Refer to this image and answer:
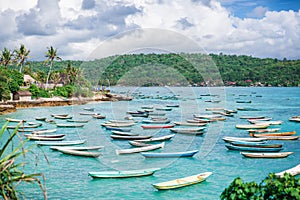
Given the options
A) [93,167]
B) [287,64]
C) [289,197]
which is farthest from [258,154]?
[287,64]

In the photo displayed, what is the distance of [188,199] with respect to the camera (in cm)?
1141

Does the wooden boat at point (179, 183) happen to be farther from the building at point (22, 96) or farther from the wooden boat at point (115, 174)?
the building at point (22, 96)

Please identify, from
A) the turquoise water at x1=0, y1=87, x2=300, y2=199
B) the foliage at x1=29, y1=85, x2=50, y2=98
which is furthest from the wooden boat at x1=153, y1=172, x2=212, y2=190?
the foliage at x1=29, y1=85, x2=50, y2=98

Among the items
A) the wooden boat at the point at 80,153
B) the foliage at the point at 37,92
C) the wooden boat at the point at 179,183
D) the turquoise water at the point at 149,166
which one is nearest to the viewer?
the wooden boat at the point at 179,183

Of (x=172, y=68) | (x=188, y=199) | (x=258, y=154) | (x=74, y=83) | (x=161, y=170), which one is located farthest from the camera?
(x=74, y=83)

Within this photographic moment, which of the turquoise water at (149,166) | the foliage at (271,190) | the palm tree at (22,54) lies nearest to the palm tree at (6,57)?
the palm tree at (22,54)

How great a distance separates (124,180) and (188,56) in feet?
26.4

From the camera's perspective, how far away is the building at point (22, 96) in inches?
1559

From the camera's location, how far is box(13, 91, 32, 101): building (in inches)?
1559

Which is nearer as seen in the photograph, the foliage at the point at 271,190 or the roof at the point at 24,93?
the foliage at the point at 271,190

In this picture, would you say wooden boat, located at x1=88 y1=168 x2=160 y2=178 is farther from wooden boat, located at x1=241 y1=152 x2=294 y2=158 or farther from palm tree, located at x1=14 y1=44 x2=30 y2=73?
palm tree, located at x1=14 y1=44 x2=30 y2=73

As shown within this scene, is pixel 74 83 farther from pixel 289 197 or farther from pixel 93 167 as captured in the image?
pixel 289 197

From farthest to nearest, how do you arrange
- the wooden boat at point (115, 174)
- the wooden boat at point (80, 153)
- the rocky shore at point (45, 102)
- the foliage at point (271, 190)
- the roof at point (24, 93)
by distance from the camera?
the roof at point (24, 93)
the rocky shore at point (45, 102)
the wooden boat at point (80, 153)
the wooden boat at point (115, 174)
the foliage at point (271, 190)

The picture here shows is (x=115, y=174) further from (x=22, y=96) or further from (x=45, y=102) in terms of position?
(x=22, y=96)
